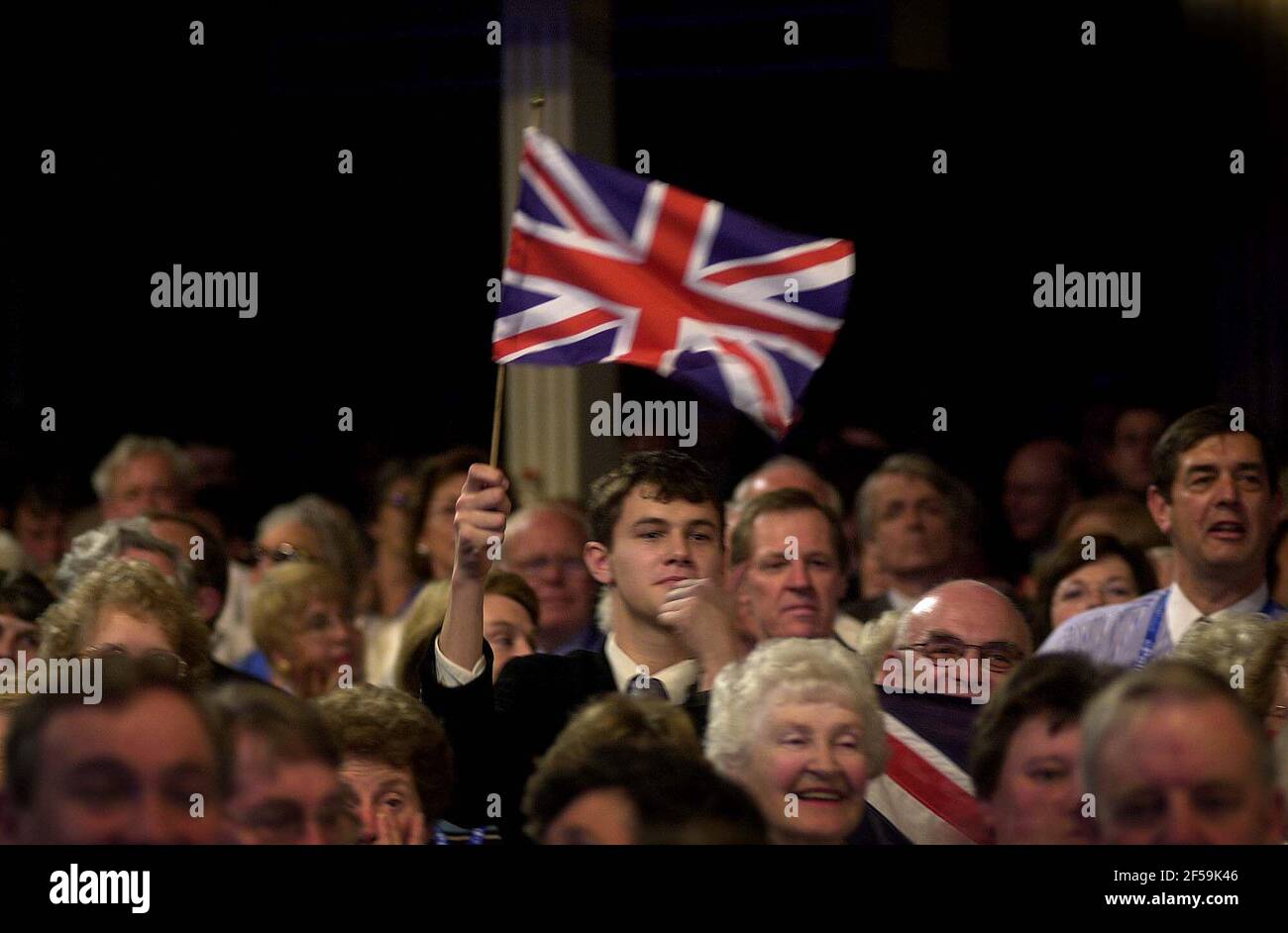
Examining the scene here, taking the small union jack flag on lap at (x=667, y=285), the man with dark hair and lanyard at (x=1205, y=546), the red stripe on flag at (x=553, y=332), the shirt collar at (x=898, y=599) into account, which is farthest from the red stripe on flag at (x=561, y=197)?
the shirt collar at (x=898, y=599)

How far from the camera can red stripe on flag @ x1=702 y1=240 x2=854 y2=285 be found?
18.1ft

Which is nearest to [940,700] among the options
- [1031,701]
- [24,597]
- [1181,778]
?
[1031,701]

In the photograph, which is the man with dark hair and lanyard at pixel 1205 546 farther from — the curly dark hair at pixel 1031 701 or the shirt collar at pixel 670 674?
the curly dark hair at pixel 1031 701

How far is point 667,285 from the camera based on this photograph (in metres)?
5.49

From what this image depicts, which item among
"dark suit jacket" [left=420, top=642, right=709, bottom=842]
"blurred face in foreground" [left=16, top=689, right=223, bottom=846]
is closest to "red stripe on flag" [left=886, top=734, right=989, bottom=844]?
"dark suit jacket" [left=420, top=642, right=709, bottom=842]

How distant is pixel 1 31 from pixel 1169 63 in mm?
5584

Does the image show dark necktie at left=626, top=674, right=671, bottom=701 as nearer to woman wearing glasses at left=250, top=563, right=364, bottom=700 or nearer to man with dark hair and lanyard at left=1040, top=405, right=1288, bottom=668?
man with dark hair and lanyard at left=1040, top=405, right=1288, bottom=668

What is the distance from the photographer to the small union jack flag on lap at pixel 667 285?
5.36 m

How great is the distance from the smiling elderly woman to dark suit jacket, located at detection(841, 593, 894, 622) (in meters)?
2.61

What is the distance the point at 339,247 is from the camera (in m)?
12.9

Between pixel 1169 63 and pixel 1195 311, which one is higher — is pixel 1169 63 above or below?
above

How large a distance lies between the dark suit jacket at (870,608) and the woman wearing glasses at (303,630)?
1.56 metres
